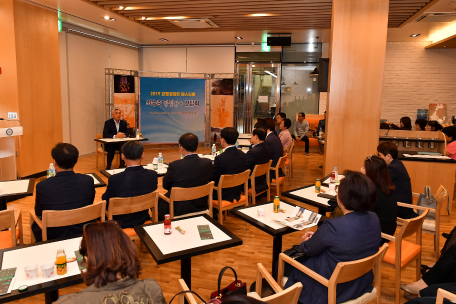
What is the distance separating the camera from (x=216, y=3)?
6.07m

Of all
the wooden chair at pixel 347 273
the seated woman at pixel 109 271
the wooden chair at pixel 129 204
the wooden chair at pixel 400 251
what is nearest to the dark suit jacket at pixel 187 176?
the wooden chair at pixel 129 204

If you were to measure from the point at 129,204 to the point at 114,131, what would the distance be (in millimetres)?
5359

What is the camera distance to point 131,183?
10.6ft

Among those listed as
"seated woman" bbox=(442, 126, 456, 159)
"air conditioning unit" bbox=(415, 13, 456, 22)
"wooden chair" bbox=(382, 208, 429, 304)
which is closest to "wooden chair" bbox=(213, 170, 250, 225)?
"wooden chair" bbox=(382, 208, 429, 304)

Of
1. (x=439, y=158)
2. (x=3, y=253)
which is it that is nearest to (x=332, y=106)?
(x=439, y=158)

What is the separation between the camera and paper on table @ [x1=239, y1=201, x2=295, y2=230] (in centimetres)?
275

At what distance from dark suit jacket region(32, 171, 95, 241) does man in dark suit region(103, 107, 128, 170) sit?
481 cm

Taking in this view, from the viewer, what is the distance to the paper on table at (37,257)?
1.83m

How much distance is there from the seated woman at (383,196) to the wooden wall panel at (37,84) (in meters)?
6.31

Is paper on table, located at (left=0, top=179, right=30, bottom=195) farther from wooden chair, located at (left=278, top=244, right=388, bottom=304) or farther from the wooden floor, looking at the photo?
wooden chair, located at (left=278, top=244, right=388, bottom=304)

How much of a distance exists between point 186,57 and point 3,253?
1090 cm

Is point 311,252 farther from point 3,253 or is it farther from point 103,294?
point 3,253

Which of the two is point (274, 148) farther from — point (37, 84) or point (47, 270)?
point (37, 84)

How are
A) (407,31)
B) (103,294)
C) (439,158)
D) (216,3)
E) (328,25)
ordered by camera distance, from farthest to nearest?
(407,31)
(328,25)
(216,3)
(439,158)
(103,294)
